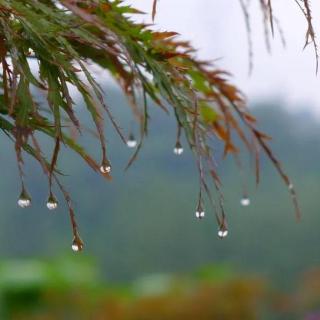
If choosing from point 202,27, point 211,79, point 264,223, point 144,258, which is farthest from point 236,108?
point 202,27

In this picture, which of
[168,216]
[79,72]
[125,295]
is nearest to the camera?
[79,72]

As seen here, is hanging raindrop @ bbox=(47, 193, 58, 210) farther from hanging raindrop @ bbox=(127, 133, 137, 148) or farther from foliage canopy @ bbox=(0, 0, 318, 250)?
hanging raindrop @ bbox=(127, 133, 137, 148)

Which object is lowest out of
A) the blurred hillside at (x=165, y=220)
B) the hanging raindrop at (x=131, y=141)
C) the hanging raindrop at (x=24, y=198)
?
the blurred hillside at (x=165, y=220)

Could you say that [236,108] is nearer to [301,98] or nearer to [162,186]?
[162,186]

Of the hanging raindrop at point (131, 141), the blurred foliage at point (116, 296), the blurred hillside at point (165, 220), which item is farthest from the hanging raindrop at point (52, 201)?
the blurred hillside at point (165, 220)

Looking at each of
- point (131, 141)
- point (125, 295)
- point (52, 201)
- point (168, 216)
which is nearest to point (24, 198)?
point (52, 201)

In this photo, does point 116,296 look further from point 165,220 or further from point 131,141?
point 165,220

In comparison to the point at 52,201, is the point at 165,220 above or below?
Answer: below

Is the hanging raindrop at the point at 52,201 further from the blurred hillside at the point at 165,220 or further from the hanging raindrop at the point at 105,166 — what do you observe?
the blurred hillside at the point at 165,220
